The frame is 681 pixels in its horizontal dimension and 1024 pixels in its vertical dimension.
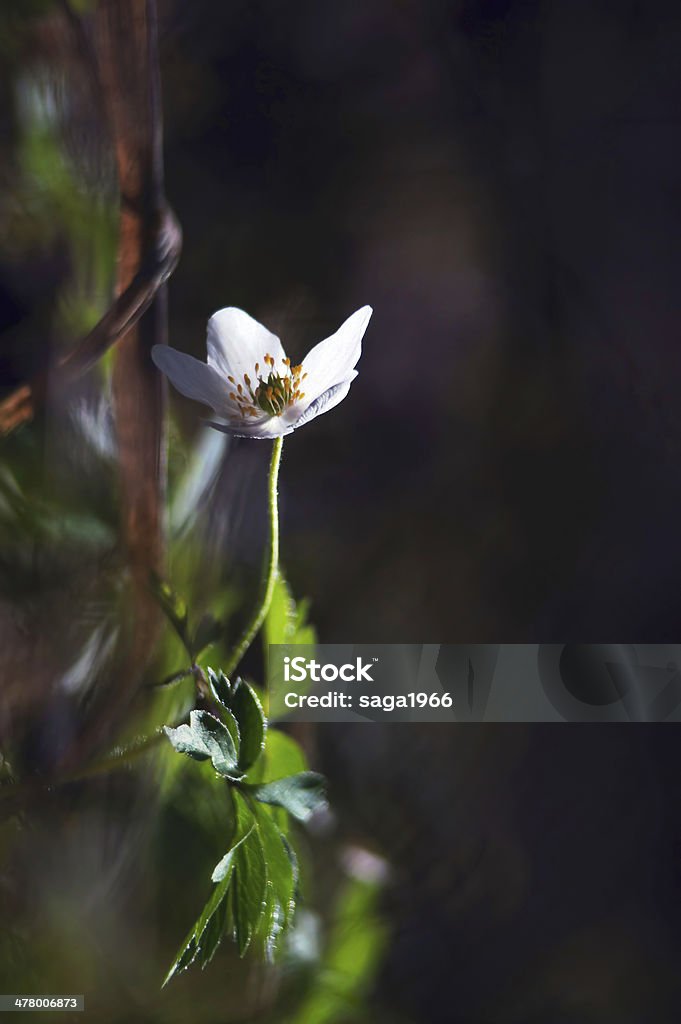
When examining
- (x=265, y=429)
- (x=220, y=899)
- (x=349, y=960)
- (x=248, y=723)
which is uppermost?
(x=265, y=429)

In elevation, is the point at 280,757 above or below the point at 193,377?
below

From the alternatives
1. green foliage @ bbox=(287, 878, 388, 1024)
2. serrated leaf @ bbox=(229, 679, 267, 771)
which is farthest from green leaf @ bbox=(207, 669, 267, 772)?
green foliage @ bbox=(287, 878, 388, 1024)

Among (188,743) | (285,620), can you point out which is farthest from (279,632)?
(188,743)

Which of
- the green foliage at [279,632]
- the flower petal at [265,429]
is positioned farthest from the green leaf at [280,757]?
the flower petal at [265,429]

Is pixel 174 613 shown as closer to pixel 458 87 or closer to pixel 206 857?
pixel 206 857

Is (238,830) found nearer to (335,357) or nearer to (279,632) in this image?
(279,632)

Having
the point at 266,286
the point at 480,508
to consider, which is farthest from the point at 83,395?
the point at 480,508

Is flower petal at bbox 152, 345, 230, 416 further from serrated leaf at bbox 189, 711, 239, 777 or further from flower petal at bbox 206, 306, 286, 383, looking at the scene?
serrated leaf at bbox 189, 711, 239, 777

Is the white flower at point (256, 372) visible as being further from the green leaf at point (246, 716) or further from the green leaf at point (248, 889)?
the green leaf at point (248, 889)
